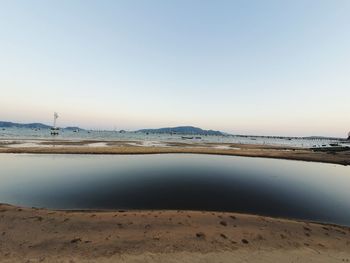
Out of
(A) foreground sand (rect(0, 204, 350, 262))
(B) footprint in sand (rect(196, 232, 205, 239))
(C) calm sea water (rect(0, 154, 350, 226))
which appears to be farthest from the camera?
(C) calm sea water (rect(0, 154, 350, 226))

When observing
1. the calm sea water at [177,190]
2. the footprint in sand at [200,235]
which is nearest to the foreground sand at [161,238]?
the footprint in sand at [200,235]

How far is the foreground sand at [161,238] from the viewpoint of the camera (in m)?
9.62

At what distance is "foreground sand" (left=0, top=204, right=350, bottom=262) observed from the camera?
962 centimetres

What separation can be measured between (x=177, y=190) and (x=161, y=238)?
10.4 meters

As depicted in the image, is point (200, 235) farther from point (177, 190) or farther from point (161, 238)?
point (177, 190)

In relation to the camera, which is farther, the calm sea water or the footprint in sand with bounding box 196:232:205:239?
the calm sea water

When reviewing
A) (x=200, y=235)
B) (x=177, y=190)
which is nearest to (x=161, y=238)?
(x=200, y=235)

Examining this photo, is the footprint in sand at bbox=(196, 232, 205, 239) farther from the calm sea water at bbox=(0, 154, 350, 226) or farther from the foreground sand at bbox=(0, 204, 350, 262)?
the calm sea water at bbox=(0, 154, 350, 226)

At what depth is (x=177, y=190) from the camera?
851 inches

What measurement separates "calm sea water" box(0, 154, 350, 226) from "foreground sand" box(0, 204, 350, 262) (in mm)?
2503

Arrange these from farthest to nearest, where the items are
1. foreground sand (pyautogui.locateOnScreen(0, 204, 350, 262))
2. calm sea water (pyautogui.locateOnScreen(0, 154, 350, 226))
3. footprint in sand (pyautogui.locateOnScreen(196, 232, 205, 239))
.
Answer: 1. calm sea water (pyautogui.locateOnScreen(0, 154, 350, 226))
2. footprint in sand (pyautogui.locateOnScreen(196, 232, 205, 239))
3. foreground sand (pyautogui.locateOnScreen(0, 204, 350, 262))

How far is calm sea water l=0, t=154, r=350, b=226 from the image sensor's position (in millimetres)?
17219

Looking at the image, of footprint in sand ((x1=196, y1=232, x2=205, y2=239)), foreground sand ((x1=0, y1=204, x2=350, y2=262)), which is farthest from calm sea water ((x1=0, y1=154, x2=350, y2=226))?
footprint in sand ((x1=196, y1=232, x2=205, y2=239))

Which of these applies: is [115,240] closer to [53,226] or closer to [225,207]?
[53,226]
